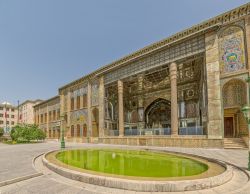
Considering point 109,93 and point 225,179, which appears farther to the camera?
point 109,93

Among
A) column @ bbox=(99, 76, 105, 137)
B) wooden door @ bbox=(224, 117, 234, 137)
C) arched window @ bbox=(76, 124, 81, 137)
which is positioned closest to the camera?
wooden door @ bbox=(224, 117, 234, 137)

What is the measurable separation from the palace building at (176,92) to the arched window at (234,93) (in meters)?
0.07

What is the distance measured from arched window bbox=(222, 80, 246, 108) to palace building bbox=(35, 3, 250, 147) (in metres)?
0.07

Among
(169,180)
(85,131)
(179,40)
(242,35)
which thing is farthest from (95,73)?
(169,180)

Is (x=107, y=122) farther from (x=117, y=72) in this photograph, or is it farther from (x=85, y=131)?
(x=117, y=72)

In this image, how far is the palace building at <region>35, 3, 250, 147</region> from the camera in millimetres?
14758

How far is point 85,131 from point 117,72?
37.9ft

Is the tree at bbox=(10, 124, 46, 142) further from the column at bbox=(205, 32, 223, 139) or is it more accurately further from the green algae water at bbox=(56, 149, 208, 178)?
the column at bbox=(205, 32, 223, 139)

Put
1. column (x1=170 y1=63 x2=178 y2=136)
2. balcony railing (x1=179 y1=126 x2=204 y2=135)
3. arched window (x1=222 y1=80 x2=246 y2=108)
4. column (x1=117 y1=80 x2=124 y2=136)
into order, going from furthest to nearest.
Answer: column (x1=117 y1=80 x2=124 y2=136), column (x1=170 y1=63 x2=178 y2=136), balcony railing (x1=179 y1=126 x2=204 y2=135), arched window (x1=222 y1=80 x2=246 y2=108)

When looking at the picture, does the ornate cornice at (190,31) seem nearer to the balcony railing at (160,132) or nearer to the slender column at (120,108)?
the slender column at (120,108)

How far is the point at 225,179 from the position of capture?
568cm

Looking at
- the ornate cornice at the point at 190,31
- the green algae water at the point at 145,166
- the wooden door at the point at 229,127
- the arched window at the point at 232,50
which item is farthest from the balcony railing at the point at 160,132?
the ornate cornice at the point at 190,31

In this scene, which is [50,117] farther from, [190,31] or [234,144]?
[234,144]

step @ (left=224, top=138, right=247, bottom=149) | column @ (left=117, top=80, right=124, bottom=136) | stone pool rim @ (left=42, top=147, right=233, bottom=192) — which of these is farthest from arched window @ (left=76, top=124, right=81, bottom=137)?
stone pool rim @ (left=42, top=147, right=233, bottom=192)
